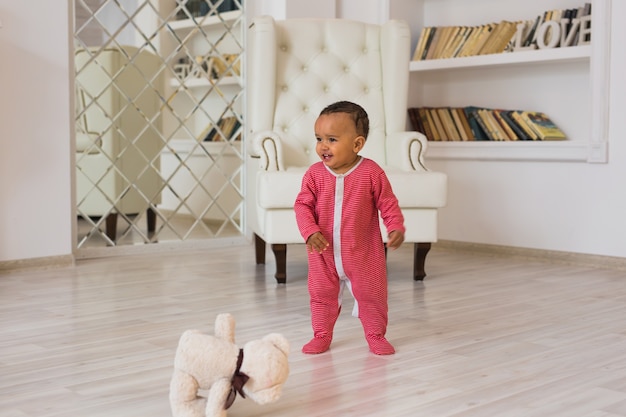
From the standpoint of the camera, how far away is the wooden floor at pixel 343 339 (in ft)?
5.36

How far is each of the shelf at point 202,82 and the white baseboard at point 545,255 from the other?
1.38 meters

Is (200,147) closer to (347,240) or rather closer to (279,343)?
(347,240)

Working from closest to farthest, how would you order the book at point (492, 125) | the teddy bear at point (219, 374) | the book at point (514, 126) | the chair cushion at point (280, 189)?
1. the teddy bear at point (219, 374)
2. the chair cushion at point (280, 189)
3. the book at point (514, 126)
4. the book at point (492, 125)

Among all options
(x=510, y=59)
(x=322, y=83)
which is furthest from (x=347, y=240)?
(x=510, y=59)

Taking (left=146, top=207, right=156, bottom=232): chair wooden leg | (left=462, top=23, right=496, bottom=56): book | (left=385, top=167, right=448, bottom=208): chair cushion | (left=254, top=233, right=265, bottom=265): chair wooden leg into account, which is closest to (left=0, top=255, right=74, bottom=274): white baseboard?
(left=146, top=207, right=156, bottom=232): chair wooden leg

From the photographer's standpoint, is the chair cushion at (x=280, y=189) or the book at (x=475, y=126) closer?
the chair cushion at (x=280, y=189)

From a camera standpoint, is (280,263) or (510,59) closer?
(280,263)

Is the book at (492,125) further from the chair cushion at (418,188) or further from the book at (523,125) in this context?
the chair cushion at (418,188)

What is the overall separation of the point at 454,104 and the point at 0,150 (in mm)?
2354

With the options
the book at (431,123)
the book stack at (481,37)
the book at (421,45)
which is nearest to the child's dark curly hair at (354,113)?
the book stack at (481,37)

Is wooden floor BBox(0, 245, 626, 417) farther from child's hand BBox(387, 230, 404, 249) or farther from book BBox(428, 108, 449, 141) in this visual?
book BBox(428, 108, 449, 141)

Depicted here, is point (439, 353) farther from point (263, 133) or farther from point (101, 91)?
point (101, 91)

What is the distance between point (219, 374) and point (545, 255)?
2.73m

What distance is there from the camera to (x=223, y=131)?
14.4ft
